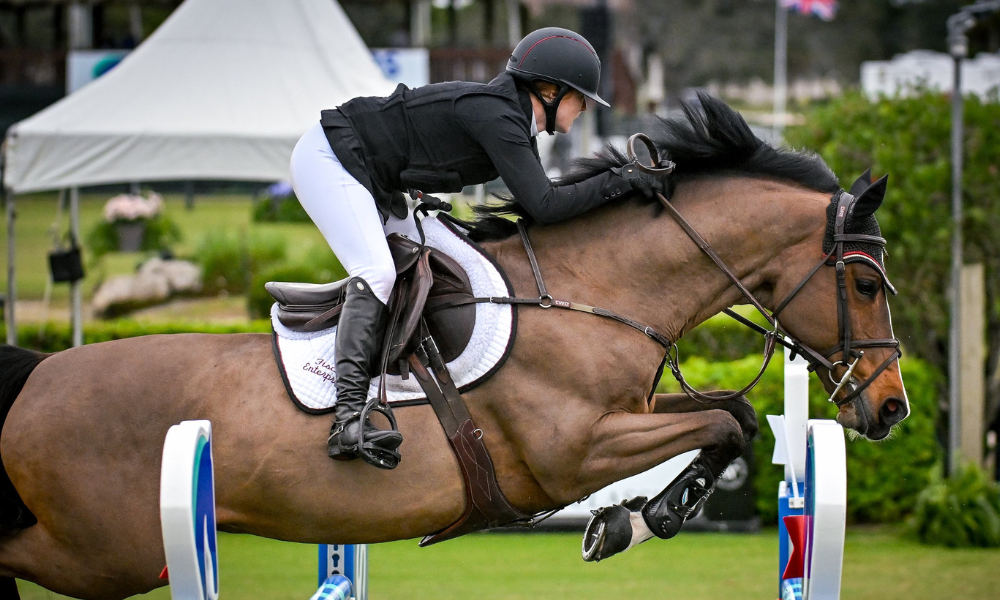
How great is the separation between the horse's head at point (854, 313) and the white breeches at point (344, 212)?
4.59 feet

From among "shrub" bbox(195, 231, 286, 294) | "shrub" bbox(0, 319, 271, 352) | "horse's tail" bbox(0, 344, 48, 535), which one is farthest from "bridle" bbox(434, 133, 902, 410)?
"shrub" bbox(195, 231, 286, 294)

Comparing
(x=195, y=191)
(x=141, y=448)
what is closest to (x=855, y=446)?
(x=141, y=448)

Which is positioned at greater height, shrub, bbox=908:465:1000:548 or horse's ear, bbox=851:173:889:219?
horse's ear, bbox=851:173:889:219

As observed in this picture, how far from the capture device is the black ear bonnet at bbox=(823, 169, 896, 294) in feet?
10.4

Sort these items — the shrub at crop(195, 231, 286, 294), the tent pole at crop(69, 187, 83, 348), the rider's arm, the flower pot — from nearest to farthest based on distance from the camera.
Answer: the rider's arm
the tent pole at crop(69, 187, 83, 348)
the shrub at crop(195, 231, 286, 294)
the flower pot

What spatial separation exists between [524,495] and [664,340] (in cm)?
71

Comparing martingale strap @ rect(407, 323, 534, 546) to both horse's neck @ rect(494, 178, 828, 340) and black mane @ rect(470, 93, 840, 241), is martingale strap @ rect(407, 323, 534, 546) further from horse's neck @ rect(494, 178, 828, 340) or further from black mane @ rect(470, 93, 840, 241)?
black mane @ rect(470, 93, 840, 241)

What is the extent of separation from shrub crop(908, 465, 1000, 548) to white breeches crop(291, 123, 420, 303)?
484cm

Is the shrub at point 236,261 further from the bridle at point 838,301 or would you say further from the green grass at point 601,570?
the bridle at point 838,301

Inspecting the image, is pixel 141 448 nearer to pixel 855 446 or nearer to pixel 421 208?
pixel 421 208

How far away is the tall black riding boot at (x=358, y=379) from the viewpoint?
9.74 ft

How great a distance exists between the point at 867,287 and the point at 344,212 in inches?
70.0

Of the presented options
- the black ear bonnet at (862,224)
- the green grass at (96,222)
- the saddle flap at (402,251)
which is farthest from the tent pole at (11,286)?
the black ear bonnet at (862,224)

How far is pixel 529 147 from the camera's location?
122 inches
